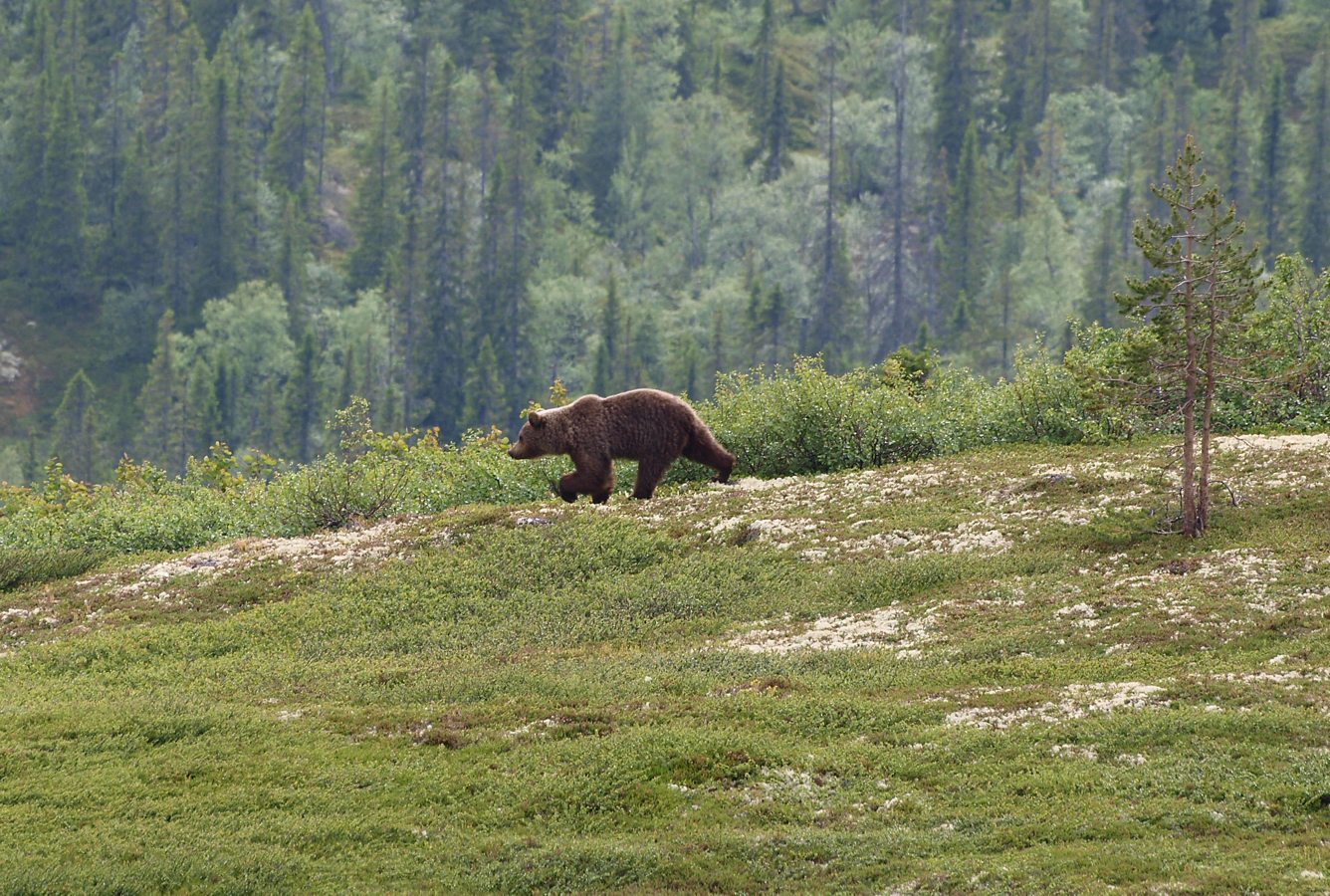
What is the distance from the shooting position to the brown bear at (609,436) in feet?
91.3

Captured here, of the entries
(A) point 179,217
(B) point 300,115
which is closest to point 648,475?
(A) point 179,217

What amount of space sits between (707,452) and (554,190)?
127 m

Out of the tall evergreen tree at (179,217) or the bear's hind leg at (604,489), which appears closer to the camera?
the bear's hind leg at (604,489)

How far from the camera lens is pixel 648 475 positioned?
93.0 ft

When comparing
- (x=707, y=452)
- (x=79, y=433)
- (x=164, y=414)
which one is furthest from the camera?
(x=164, y=414)

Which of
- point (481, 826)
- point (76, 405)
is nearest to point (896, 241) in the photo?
point (76, 405)

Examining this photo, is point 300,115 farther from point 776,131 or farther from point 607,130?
point 776,131

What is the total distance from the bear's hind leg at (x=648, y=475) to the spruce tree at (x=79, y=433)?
90475 millimetres

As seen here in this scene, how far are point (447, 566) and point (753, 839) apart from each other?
1101 centimetres

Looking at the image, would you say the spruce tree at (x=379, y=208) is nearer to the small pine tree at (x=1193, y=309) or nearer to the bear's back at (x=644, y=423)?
the bear's back at (x=644, y=423)

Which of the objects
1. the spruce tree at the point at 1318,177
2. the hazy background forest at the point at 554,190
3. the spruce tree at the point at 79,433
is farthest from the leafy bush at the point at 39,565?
the spruce tree at the point at 1318,177

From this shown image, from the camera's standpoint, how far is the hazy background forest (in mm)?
125312

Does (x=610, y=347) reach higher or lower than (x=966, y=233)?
lower

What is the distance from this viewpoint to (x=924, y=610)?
71.7ft
